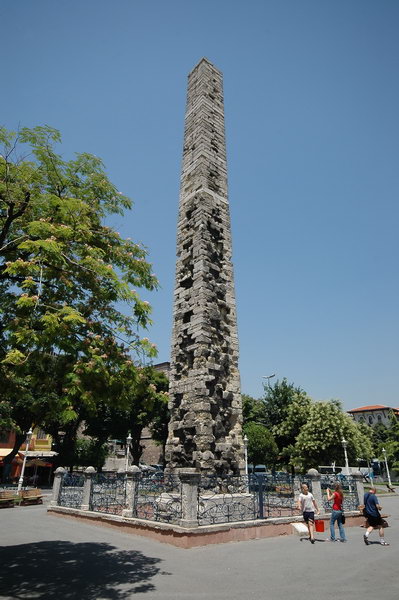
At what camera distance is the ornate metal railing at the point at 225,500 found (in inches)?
357

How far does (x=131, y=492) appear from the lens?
10.4 metres

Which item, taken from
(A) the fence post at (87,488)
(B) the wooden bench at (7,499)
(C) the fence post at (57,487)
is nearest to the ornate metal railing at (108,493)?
(A) the fence post at (87,488)

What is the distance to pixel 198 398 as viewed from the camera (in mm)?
10594

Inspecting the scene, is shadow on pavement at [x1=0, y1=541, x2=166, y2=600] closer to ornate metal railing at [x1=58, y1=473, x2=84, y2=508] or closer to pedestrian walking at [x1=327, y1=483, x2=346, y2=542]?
pedestrian walking at [x1=327, y1=483, x2=346, y2=542]

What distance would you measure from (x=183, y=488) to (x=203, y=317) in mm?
4720

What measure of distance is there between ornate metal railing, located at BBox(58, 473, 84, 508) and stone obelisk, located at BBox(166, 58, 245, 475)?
5.08 m

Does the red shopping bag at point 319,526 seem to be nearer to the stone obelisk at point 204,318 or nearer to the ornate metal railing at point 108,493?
the stone obelisk at point 204,318

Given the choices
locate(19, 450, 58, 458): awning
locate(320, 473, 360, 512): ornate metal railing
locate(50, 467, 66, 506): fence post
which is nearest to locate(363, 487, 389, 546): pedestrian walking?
locate(320, 473, 360, 512): ornate metal railing

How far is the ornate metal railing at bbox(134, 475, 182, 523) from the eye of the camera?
9539 mm

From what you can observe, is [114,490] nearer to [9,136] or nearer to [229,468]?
[229,468]

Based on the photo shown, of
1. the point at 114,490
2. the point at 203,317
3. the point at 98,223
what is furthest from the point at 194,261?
the point at 114,490

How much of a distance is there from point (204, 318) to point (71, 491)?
9026 mm

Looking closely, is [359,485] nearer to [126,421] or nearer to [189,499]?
[189,499]

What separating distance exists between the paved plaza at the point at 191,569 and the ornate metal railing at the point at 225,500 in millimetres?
705
